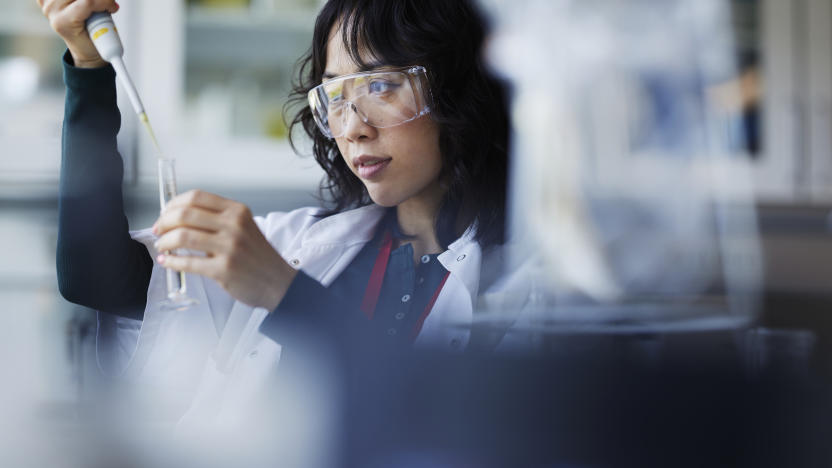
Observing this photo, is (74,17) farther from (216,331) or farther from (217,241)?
(216,331)

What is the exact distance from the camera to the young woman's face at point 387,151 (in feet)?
2.60

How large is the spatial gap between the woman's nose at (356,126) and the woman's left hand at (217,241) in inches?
10.5

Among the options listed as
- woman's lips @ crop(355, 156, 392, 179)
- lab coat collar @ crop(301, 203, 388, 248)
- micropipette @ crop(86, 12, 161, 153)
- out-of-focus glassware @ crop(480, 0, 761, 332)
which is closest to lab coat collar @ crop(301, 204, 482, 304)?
lab coat collar @ crop(301, 203, 388, 248)

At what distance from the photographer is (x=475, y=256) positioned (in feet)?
2.69

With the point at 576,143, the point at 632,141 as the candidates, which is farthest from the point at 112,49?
the point at 632,141

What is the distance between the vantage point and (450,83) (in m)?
0.87

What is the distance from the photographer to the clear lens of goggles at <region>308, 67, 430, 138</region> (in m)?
0.76

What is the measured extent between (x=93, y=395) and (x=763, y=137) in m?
2.11

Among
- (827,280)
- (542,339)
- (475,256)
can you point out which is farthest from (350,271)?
(827,280)

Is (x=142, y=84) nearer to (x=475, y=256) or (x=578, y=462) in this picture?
(x=475, y=256)

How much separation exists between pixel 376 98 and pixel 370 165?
0.28ft

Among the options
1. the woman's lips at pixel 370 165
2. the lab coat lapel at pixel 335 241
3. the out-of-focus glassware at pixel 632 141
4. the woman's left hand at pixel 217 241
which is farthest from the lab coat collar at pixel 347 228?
the out-of-focus glassware at pixel 632 141

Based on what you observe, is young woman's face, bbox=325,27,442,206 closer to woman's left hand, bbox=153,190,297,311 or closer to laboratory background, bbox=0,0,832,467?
laboratory background, bbox=0,0,832,467

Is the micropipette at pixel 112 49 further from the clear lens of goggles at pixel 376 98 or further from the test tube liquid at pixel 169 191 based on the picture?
the clear lens of goggles at pixel 376 98
